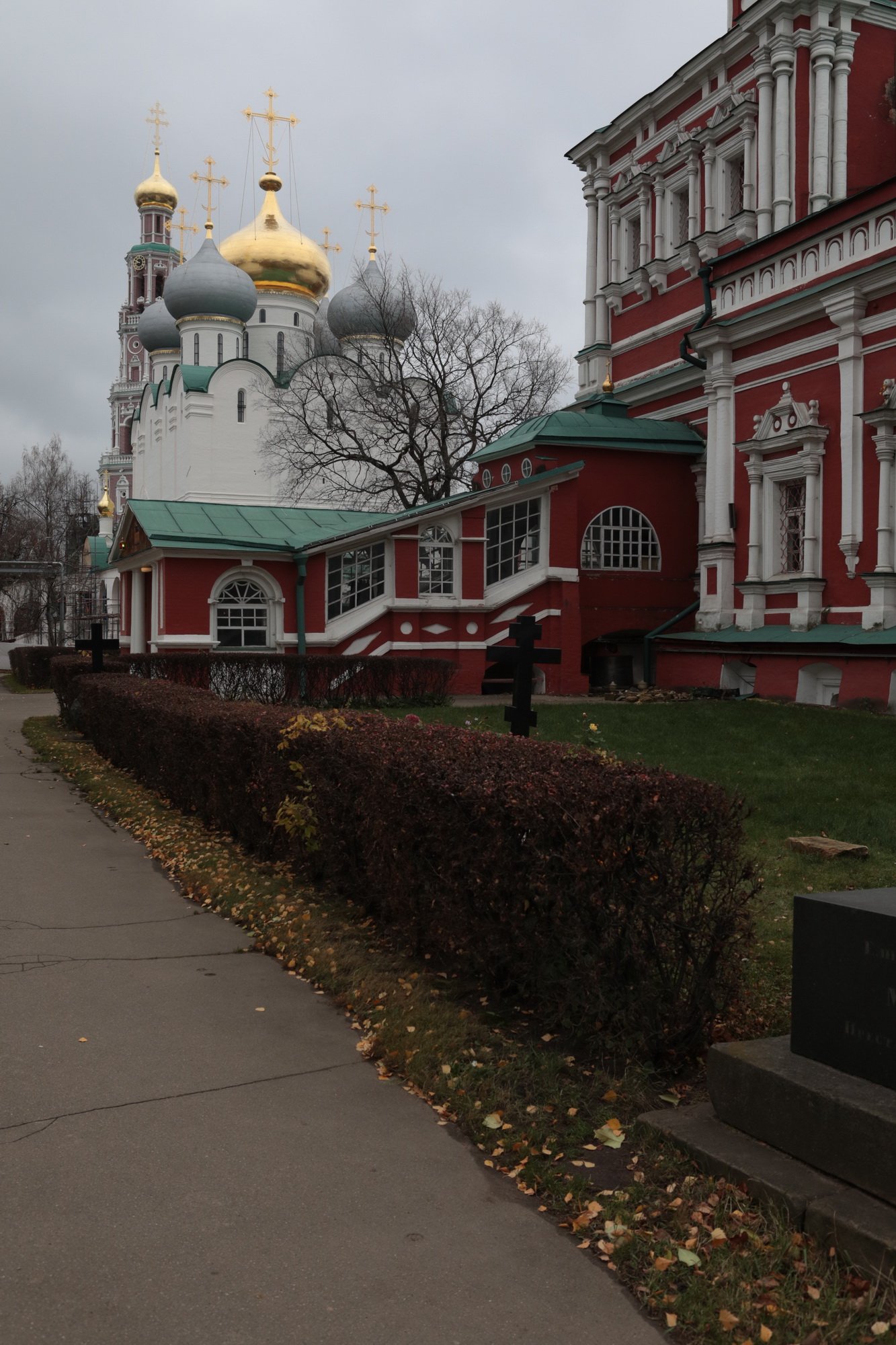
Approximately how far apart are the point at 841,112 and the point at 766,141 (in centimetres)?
155

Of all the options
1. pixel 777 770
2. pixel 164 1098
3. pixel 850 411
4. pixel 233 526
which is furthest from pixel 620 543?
pixel 164 1098

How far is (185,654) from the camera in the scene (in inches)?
736

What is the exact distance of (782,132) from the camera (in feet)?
75.7

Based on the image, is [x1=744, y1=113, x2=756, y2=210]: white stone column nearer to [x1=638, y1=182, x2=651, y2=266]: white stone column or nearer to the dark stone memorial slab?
[x1=638, y1=182, x2=651, y2=266]: white stone column

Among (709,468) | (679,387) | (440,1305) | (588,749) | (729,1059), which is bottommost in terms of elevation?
(440,1305)

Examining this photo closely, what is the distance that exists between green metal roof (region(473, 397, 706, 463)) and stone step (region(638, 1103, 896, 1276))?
20381 mm

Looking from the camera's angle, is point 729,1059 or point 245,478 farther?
point 245,478

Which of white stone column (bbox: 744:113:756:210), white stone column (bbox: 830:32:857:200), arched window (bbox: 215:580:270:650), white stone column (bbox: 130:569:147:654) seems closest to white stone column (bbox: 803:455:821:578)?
white stone column (bbox: 830:32:857:200)

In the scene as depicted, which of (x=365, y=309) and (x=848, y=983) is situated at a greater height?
(x=365, y=309)

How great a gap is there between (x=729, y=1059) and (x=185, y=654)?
16092 mm

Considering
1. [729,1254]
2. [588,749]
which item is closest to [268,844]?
[588,749]

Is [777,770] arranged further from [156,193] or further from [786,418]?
[156,193]

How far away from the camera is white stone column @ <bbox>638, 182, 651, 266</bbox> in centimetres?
2695

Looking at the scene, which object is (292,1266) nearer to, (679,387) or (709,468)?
(709,468)
